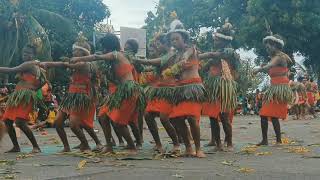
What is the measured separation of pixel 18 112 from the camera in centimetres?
803

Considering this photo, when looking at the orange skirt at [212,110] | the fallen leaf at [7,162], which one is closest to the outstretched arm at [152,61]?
the orange skirt at [212,110]

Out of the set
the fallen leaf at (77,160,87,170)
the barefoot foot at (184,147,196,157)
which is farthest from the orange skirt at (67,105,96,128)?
the barefoot foot at (184,147,196,157)

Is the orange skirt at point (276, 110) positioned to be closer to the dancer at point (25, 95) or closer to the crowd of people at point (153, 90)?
the crowd of people at point (153, 90)

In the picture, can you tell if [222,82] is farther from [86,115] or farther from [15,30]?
[15,30]

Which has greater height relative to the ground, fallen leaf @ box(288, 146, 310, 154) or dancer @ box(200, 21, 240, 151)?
dancer @ box(200, 21, 240, 151)

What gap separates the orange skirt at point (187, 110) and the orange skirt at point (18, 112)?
7.06 ft

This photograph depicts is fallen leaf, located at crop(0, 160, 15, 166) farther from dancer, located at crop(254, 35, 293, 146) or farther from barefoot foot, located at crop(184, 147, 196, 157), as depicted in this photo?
dancer, located at crop(254, 35, 293, 146)

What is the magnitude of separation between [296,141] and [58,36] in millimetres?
16557

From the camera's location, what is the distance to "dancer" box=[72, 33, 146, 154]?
726 centimetres

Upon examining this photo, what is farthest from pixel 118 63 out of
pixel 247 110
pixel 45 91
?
pixel 247 110

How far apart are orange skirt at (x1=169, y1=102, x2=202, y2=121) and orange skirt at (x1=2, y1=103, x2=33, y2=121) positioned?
215cm

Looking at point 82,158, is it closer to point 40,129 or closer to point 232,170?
point 232,170

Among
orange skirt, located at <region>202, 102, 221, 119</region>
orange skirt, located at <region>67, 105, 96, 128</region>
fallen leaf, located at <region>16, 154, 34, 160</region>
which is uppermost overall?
orange skirt, located at <region>202, 102, 221, 119</region>

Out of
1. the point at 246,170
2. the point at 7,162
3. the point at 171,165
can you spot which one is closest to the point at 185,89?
the point at 171,165
